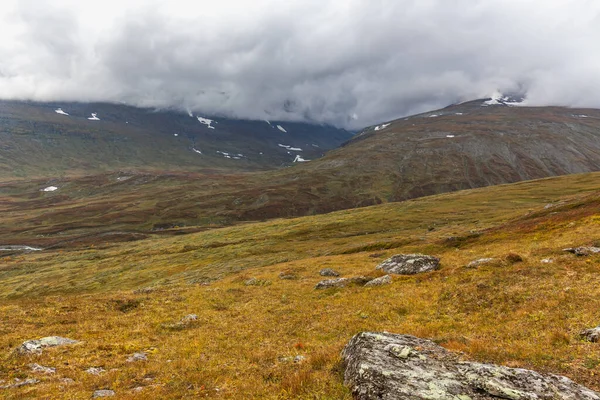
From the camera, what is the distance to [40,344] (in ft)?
65.7

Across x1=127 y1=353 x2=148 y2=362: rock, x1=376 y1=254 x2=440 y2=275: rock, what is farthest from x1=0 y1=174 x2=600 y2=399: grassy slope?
x1=376 y1=254 x2=440 y2=275: rock

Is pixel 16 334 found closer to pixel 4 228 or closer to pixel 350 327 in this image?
pixel 350 327

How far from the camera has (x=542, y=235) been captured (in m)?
40.9

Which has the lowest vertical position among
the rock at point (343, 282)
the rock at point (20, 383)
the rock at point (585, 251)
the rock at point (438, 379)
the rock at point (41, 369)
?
the rock at point (343, 282)

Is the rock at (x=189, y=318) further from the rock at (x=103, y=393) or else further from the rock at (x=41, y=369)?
the rock at (x=103, y=393)

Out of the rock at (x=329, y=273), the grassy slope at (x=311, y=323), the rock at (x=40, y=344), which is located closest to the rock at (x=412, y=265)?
the grassy slope at (x=311, y=323)

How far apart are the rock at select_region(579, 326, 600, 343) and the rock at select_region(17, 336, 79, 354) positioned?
87.6 feet

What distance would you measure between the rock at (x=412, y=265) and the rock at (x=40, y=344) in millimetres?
27864

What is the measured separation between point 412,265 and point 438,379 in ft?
84.2

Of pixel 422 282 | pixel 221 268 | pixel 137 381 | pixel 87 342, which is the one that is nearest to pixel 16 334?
pixel 87 342

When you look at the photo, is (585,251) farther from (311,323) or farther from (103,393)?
(103,393)

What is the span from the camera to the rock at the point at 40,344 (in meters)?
19.1

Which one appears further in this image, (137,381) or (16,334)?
(16,334)

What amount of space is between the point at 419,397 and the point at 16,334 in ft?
87.0
